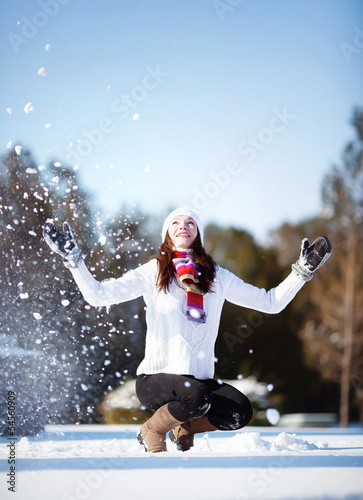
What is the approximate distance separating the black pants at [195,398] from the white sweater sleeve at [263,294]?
1.39 ft

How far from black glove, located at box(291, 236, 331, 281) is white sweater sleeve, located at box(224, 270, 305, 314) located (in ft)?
0.14

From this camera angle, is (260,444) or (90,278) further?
(260,444)

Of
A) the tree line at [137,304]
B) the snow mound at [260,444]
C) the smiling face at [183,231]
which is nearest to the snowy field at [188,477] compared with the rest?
the snow mound at [260,444]

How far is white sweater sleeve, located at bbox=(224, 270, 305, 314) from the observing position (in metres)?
2.82

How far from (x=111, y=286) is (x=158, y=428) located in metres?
0.67

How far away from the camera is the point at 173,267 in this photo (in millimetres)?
2744

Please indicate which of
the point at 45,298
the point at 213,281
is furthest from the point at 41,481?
the point at 45,298

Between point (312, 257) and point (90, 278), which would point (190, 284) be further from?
point (312, 257)

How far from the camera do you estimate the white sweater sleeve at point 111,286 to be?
2639mm

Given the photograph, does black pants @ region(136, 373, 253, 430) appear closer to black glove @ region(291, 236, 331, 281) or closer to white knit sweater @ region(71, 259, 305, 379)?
white knit sweater @ region(71, 259, 305, 379)

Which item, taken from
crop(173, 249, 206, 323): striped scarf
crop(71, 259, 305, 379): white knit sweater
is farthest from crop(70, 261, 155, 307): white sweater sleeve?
crop(173, 249, 206, 323): striped scarf

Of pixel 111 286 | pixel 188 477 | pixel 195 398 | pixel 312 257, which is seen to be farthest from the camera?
pixel 312 257

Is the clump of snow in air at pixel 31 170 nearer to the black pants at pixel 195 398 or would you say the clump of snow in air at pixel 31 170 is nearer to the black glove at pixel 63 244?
the black glove at pixel 63 244

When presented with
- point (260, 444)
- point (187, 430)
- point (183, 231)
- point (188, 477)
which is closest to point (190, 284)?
point (183, 231)
